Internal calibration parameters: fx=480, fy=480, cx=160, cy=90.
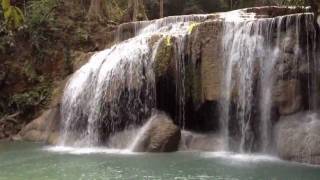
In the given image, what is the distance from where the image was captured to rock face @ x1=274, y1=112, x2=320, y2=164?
38.6 feet

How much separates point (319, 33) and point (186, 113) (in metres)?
4.77

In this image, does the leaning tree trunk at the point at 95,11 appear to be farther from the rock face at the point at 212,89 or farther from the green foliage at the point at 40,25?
the rock face at the point at 212,89

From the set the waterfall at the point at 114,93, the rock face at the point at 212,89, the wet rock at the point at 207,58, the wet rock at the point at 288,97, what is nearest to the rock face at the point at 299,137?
the rock face at the point at 212,89

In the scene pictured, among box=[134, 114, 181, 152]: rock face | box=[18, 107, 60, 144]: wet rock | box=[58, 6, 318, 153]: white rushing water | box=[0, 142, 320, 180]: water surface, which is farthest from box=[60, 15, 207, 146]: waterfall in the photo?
box=[0, 142, 320, 180]: water surface

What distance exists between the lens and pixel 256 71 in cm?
1421

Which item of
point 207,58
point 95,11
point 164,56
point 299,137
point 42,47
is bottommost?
point 299,137

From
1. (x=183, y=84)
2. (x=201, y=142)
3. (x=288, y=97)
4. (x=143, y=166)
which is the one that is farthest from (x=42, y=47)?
(x=288, y=97)

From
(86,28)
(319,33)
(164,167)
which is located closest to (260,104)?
(319,33)

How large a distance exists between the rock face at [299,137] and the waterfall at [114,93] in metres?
3.69

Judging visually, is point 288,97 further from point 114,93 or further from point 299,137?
point 114,93

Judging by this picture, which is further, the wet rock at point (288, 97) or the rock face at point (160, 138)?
the rock face at point (160, 138)

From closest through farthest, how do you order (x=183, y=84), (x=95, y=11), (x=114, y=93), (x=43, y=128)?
1. (x=183, y=84)
2. (x=114, y=93)
3. (x=43, y=128)
4. (x=95, y=11)

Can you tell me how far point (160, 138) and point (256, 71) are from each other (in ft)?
11.4

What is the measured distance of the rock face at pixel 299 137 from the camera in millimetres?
11773
